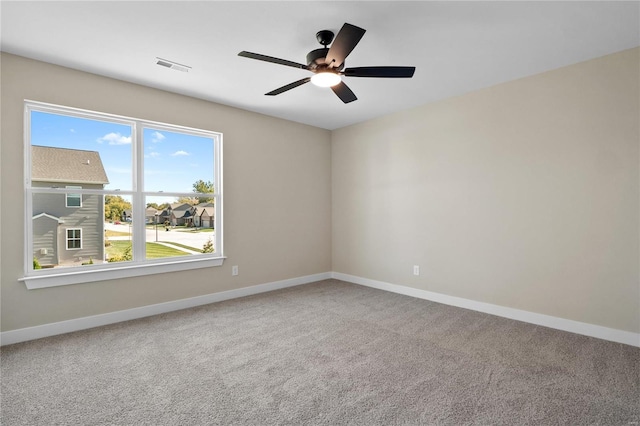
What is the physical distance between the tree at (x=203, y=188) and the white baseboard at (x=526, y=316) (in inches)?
109

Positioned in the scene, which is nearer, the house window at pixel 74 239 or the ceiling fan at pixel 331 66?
the ceiling fan at pixel 331 66

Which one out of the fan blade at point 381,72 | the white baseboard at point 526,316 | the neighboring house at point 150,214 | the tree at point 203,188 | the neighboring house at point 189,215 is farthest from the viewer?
the tree at point 203,188

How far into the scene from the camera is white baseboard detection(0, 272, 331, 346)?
9.34ft

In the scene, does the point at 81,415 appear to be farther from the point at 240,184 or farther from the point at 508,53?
the point at 508,53

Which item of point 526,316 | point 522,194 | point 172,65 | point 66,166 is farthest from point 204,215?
point 526,316

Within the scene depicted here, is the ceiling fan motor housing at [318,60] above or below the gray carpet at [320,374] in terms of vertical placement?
above

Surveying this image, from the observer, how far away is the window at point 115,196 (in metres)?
3.03

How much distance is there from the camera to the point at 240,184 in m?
4.39

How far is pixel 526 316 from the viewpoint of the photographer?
3350 mm

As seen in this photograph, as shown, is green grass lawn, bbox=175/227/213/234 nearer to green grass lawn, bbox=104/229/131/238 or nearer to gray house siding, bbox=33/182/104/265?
green grass lawn, bbox=104/229/131/238

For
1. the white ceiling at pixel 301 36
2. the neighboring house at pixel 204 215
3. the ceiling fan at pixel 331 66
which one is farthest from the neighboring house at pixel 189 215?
the ceiling fan at pixel 331 66

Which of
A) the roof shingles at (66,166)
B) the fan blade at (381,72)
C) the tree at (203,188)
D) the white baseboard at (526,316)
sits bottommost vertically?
the white baseboard at (526,316)

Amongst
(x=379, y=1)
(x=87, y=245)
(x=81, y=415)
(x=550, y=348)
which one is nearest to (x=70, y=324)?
(x=87, y=245)

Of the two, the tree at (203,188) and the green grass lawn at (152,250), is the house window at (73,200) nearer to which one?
the green grass lawn at (152,250)
